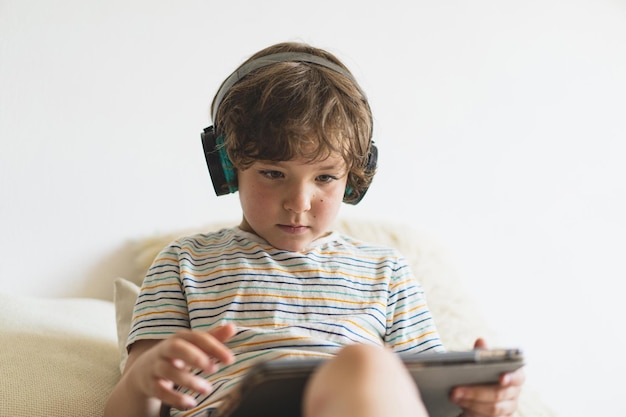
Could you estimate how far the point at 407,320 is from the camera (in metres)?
1.06

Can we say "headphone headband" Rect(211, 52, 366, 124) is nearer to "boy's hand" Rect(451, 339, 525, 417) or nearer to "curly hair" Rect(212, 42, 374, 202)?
"curly hair" Rect(212, 42, 374, 202)

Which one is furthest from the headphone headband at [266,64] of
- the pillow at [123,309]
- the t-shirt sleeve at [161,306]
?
the pillow at [123,309]

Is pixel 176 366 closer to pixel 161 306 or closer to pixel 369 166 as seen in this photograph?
pixel 161 306

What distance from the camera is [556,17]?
2100mm

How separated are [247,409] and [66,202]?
1016 millimetres

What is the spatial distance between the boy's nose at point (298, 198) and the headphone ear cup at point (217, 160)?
11 cm

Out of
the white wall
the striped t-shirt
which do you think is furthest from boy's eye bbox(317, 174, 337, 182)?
the white wall

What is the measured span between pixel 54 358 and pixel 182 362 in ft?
1.55

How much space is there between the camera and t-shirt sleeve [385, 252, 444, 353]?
1047 millimetres

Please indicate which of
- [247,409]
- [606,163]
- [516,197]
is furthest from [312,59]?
[606,163]

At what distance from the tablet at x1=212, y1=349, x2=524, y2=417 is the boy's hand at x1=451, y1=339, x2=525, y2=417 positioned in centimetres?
1

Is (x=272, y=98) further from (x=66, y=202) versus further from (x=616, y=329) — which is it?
(x=616, y=329)

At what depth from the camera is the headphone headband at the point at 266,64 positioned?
1.05 metres

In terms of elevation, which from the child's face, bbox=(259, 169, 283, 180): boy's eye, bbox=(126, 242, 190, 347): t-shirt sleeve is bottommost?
bbox=(126, 242, 190, 347): t-shirt sleeve
